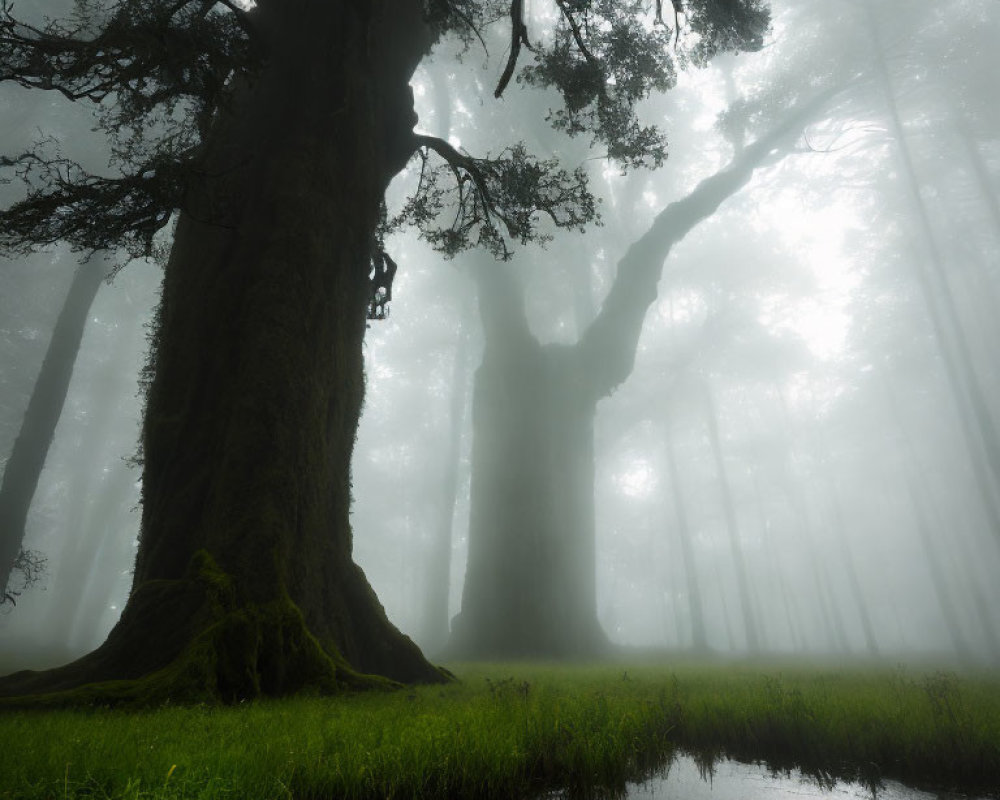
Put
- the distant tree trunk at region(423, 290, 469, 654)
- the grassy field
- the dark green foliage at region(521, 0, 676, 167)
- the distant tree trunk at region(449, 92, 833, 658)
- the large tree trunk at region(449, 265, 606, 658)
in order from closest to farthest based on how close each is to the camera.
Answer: the grassy field → the dark green foliage at region(521, 0, 676, 167) → the large tree trunk at region(449, 265, 606, 658) → the distant tree trunk at region(449, 92, 833, 658) → the distant tree trunk at region(423, 290, 469, 654)

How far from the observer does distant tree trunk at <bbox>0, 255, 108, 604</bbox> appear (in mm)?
14992

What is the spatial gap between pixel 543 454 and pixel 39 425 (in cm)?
1642

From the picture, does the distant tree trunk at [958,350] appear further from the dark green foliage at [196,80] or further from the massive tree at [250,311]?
the massive tree at [250,311]

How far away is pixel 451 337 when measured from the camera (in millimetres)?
41406

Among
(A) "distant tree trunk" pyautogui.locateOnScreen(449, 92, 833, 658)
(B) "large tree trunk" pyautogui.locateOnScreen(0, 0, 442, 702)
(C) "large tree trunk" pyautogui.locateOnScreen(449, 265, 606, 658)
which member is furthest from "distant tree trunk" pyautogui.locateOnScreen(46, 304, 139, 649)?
(B) "large tree trunk" pyautogui.locateOnScreen(0, 0, 442, 702)

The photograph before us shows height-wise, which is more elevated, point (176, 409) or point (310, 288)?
point (310, 288)

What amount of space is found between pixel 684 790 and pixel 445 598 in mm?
26914

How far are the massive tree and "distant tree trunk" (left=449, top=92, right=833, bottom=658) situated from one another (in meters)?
10.5

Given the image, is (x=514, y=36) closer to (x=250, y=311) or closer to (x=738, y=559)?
(x=250, y=311)

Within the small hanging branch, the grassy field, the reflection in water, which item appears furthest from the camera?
the small hanging branch

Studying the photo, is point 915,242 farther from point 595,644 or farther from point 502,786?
point 502,786

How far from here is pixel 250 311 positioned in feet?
20.0

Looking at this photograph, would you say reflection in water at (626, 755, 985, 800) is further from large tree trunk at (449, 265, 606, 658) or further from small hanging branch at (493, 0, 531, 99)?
large tree trunk at (449, 265, 606, 658)

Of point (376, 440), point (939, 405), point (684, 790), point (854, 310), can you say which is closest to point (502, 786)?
point (684, 790)
